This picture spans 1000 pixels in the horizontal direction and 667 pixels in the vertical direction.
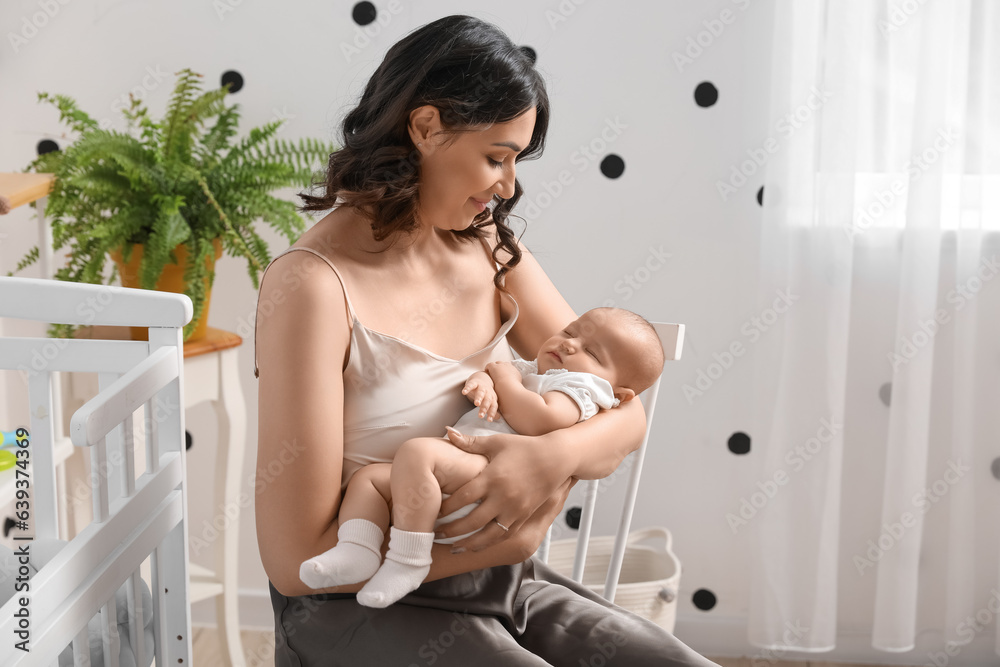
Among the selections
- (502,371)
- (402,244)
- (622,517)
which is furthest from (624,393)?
(402,244)

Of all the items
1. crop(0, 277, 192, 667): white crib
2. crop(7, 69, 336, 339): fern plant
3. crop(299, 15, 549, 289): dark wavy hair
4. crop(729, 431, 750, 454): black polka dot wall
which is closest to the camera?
crop(0, 277, 192, 667): white crib

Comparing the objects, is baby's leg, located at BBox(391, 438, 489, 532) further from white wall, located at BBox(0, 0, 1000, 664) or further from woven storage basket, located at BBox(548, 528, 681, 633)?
white wall, located at BBox(0, 0, 1000, 664)

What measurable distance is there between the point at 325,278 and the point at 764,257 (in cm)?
136

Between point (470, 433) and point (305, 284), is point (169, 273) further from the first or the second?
point (470, 433)

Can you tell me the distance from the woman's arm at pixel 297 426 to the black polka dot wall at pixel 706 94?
4.53ft

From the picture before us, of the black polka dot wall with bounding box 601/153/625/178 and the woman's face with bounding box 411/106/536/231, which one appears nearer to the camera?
the woman's face with bounding box 411/106/536/231

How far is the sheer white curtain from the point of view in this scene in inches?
77.4

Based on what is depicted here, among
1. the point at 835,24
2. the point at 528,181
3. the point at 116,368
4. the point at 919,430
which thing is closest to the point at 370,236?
the point at 116,368

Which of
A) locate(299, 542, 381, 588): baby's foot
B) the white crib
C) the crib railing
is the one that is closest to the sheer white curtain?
the crib railing

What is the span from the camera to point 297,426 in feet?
3.42

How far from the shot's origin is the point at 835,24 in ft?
6.44

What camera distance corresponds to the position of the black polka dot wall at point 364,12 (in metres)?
2.12

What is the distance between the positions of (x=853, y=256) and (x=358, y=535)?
5.26 ft

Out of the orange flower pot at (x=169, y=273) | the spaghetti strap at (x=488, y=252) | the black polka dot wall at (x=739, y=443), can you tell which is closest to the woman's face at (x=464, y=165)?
the spaghetti strap at (x=488, y=252)
